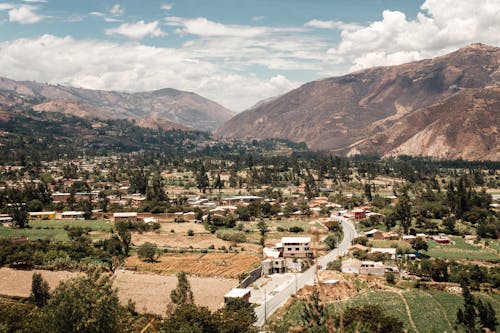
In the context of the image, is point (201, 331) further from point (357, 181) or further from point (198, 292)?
point (357, 181)

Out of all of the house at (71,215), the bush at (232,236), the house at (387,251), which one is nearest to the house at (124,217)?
the house at (71,215)

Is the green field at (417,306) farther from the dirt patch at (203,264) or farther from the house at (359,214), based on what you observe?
the house at (359,214)

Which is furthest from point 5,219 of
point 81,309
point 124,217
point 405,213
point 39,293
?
point 81,309

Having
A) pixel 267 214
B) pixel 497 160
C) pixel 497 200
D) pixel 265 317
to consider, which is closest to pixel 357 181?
pixel 497 200

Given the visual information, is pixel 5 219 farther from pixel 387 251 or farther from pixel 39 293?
pixel 387 251

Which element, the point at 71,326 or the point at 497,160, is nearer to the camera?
the point at 71,326

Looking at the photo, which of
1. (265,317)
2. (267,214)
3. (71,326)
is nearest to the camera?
(71,326)
